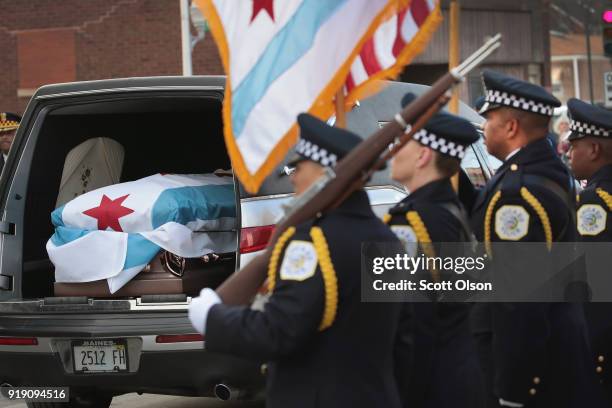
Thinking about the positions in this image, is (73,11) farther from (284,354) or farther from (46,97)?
(284,354)

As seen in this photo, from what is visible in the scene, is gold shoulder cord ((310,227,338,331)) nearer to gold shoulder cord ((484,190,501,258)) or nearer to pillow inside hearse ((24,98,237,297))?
gold shoulder cord ((484,190,501,258))

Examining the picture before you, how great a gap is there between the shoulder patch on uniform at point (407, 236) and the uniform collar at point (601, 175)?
5.53ft

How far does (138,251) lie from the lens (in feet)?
23.4

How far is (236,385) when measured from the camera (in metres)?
6.57

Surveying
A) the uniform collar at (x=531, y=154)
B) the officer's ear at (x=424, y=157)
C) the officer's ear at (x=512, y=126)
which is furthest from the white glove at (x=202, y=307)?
the officer's ear at (x=512, y=126)

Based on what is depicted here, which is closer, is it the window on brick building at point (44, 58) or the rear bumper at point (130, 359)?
the rear bumper at point (130, 359)

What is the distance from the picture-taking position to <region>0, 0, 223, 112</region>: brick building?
2484 centimetres

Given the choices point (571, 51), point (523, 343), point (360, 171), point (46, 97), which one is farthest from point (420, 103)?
point (571, 51)

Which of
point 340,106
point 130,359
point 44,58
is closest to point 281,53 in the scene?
point 340,106

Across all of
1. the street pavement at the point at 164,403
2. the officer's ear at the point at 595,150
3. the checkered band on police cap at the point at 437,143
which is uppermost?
the officer's ear at the point at 595,150

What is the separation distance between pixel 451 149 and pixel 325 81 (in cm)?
54

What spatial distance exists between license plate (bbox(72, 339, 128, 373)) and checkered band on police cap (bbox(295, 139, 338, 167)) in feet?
9.97

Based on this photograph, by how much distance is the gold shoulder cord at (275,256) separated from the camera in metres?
3.82

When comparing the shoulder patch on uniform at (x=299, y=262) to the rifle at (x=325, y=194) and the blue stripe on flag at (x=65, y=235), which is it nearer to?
the rifle at (x=325, y=194)
